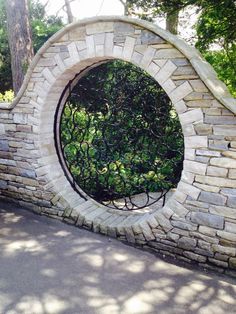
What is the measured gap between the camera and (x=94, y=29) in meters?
3.37

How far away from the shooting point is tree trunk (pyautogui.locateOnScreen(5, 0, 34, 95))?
7324 millimetres

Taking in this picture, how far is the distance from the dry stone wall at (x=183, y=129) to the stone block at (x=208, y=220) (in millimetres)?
10

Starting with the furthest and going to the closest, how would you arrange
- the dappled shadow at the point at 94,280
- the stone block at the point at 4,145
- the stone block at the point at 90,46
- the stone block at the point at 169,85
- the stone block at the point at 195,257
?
1. the stone block at the point at 4,145
2. the stone block at the point at 90,46
3. the stone block at the point at 195,257
4. the stone block at the point at 169,85
5. the dappled shadow at the point at 94,280

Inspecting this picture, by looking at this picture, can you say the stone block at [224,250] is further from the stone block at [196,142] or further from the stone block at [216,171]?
the stone block at [196,142]

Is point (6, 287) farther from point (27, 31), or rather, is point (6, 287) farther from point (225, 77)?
point (27, 31)

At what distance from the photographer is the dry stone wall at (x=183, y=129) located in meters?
2.90

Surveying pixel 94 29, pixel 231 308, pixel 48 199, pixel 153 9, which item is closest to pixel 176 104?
pixel 94 29

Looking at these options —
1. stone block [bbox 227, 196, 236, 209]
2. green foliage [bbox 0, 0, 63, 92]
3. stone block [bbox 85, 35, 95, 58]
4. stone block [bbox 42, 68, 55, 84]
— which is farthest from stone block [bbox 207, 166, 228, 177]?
green foliage [bbox 0, 0, 63, 92]

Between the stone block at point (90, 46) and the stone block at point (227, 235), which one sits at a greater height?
the stone block at point (90, 46)

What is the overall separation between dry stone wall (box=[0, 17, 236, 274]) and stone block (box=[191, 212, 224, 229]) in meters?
0.01

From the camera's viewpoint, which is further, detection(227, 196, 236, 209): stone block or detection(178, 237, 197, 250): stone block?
detection(178, 237, 197, 250): stone block

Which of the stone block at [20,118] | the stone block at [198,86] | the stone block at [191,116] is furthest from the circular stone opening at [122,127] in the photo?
the stone block at [198,86]

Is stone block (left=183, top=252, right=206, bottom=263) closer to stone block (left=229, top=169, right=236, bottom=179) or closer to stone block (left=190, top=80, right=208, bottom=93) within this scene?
stone block (left=229, top=169, right=236, bottom=179)

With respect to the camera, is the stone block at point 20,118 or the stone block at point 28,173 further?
the stone block at point 28,173
